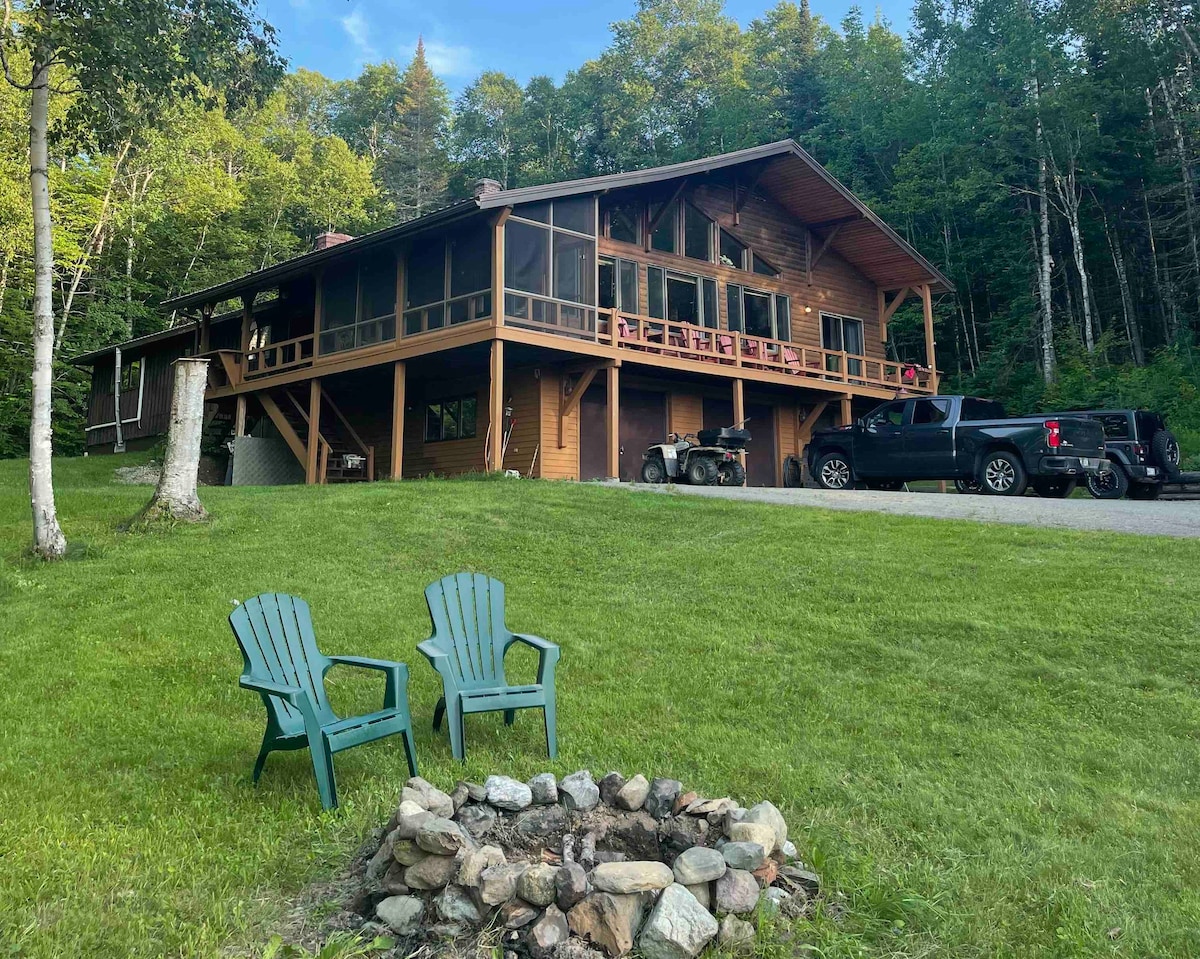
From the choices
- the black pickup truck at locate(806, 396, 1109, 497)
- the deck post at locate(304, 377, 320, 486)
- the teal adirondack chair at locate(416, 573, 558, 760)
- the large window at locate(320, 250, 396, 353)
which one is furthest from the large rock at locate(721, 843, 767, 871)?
the deck post at locate(304, 377, 320, 486)

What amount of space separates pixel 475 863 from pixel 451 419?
54.6 feet

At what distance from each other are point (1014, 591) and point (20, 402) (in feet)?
94.1

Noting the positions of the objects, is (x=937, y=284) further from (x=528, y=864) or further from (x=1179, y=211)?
(x=528, y=864)

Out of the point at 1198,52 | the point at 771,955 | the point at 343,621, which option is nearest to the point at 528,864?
the point at 771,955

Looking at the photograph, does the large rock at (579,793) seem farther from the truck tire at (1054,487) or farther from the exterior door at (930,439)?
the truck tire at (1054,487)

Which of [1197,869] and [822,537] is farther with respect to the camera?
[822,537]

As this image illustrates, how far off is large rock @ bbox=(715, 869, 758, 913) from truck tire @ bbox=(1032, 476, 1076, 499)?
1314cm

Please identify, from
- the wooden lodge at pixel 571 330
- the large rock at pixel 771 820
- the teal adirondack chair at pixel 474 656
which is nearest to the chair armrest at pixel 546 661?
the teal adirondack chair at pixel 474 656

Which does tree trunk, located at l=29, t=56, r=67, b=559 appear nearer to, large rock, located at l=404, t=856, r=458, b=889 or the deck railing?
large rock, located at l=404, t=856, r=458, b=889

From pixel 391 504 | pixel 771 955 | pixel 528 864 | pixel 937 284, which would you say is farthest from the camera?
pixel 937 284

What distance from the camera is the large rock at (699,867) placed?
9.27 feet

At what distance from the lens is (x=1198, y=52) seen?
25.2 meters

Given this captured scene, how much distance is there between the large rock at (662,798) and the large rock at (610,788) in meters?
0.12

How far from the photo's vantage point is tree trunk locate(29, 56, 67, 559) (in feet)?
28.6
